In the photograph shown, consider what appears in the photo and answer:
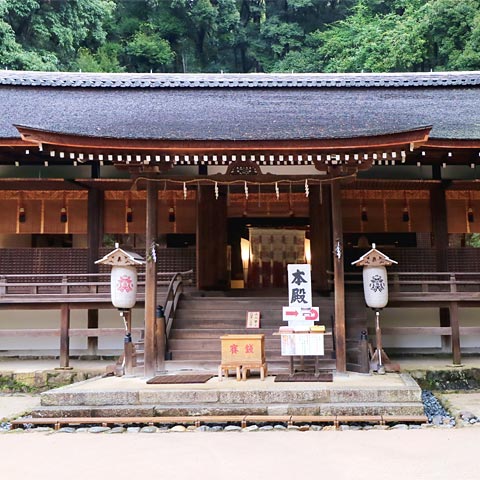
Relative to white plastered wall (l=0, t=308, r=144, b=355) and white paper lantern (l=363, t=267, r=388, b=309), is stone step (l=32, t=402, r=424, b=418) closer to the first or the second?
white paper lantern (l=363, t=267, r=388, b=309)

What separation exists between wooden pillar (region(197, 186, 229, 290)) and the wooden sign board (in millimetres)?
1871

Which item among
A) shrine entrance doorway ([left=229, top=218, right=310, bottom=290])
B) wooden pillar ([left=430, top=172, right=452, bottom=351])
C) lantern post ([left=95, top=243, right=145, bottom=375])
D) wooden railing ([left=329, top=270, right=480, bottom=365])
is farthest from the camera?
shrine entrance doorway ([left=229, top=218, right=310, bottom=290])

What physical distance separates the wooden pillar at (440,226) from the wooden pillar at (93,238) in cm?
720

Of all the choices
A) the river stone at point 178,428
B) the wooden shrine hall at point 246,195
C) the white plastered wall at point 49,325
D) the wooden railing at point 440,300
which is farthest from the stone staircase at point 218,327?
the river stone at point 178,428

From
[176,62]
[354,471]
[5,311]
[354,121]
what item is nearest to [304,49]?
[176,62]

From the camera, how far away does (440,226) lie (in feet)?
36.4

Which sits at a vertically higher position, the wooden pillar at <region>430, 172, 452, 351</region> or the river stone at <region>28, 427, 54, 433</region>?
the wooden pillar at <region>430, 172, 452, 351</region>

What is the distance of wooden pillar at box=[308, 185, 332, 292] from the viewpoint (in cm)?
1114

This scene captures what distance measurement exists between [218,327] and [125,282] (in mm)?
2048

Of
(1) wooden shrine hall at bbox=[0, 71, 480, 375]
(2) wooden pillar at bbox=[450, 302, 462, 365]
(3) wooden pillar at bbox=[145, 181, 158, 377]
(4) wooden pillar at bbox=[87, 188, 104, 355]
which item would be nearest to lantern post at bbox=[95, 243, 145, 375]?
(3) wooden pillar at bbox=[145, 181, 158, 377]

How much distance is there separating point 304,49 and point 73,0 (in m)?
14.4

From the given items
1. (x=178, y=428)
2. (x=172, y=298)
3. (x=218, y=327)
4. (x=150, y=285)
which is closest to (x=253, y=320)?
(x=218, y=327)

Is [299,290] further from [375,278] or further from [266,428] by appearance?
[266,428]

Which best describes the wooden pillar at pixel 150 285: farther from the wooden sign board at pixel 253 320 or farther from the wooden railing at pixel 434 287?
the wooden railing at pixel 434 287
